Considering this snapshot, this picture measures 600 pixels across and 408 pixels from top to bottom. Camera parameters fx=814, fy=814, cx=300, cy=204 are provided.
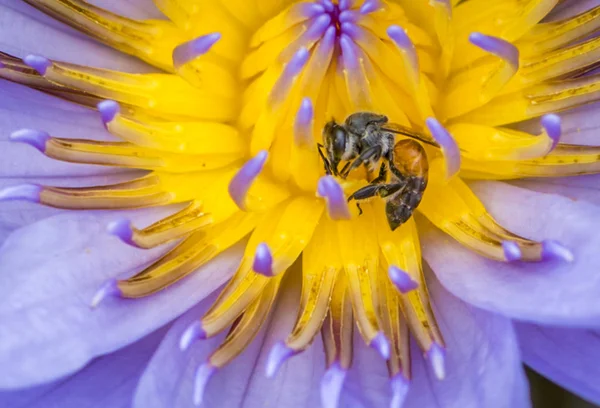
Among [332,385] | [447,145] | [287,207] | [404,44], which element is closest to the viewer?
[332,385]

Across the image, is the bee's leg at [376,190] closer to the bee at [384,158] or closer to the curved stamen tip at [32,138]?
the bee at [384,158]

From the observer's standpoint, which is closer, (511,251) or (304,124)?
(511,251)

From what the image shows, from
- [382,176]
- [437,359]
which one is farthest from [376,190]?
[437,359]

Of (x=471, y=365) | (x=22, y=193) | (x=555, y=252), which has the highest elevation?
(x=22, y=193)

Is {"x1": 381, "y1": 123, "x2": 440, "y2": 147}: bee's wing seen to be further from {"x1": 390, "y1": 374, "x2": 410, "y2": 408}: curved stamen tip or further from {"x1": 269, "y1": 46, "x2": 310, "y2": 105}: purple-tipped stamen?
{"x1": 390, "y1": 374, "x2": 410, "y2": 408}: curved stamen tip

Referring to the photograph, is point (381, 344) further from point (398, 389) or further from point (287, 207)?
point (287, 207)

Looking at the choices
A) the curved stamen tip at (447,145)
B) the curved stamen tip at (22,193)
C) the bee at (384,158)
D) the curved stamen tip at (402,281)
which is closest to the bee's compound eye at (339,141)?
the bee at (384,158)

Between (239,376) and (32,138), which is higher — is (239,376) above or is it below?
below

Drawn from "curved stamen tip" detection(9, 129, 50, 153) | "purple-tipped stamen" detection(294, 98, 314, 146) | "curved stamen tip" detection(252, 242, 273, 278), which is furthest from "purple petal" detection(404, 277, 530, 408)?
"curved stamen tip" detection(9, 129, 50, 153)

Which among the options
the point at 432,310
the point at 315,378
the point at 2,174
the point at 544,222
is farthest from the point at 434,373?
the point at 2,174
